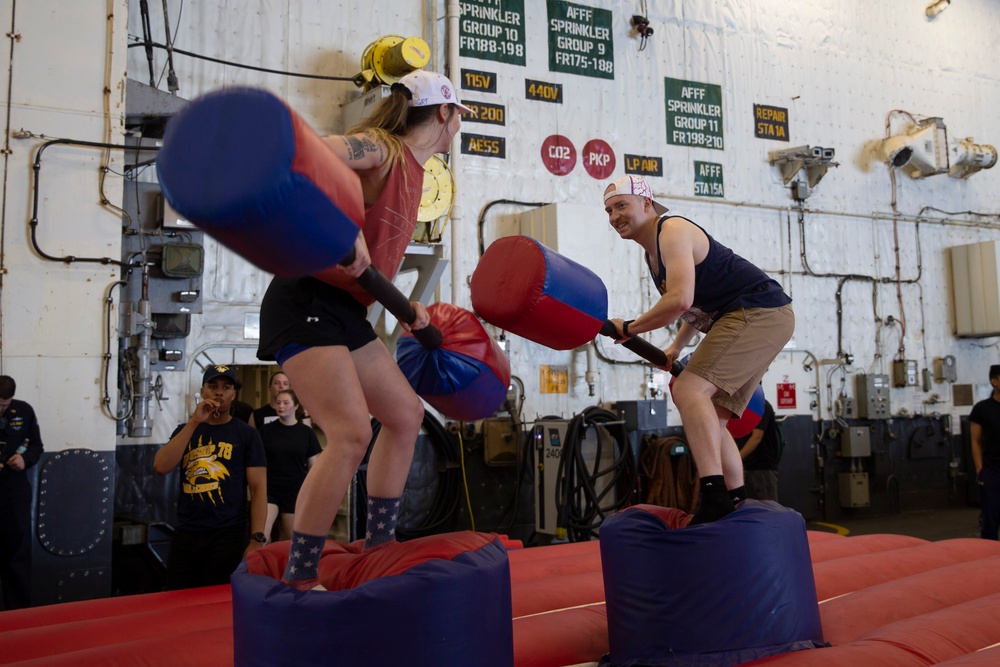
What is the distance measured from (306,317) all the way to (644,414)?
18.9 feet

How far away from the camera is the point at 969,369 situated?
10891 millimetres

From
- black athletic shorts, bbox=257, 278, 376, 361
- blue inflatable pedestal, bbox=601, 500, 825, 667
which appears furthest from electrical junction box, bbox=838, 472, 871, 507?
black athletic shorts, bbox=257, 278, 376, 361

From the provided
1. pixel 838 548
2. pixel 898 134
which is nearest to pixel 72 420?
pixel 838 548

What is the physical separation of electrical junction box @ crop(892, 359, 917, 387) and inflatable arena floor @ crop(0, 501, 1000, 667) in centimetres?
676

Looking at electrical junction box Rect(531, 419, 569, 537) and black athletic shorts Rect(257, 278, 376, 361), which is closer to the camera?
black athletic shorts Rect(257, 278, 376, 361)

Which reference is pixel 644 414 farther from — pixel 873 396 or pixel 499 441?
pixel 873 396

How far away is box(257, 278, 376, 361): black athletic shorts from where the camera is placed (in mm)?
2328

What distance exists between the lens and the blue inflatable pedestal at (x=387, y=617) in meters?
2.10

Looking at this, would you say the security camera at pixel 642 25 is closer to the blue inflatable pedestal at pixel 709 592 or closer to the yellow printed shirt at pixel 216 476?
the yellow printed shirt at pixel 216 476

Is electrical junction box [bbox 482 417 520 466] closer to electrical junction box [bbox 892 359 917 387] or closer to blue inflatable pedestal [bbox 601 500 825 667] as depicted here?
blue inflatable pedestal [bbox 601 500 825 667]

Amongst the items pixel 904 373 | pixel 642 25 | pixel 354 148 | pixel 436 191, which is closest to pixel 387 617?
pixel 354 148

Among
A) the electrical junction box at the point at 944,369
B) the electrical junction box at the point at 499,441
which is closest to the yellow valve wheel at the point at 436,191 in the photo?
the electrical junction box at the point at 499,441

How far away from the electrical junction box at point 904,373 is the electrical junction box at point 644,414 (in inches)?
161

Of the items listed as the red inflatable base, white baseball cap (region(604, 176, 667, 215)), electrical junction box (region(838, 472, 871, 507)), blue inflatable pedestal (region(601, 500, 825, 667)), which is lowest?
electrical junction box (region(838, 472, 871, 507))
